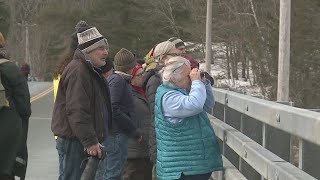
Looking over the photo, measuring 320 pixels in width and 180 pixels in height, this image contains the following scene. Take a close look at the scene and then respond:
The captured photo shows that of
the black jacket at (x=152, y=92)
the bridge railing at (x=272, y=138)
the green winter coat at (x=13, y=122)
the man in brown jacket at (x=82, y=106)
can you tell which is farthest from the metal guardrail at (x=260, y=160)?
the green winter coat at (x=13, y=122)

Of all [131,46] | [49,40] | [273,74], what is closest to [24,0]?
[49,40]

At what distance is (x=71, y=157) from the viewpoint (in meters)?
5.78

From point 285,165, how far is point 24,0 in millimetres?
81166

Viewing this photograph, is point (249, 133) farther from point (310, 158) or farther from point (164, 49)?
point (310, 158)

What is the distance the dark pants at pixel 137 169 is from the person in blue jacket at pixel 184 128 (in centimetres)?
229

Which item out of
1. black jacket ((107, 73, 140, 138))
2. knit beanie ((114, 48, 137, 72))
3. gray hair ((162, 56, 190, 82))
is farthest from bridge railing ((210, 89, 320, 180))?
knit beanie ((114, 48, 137, 72))

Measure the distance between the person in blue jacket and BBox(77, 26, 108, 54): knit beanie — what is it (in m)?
0.77

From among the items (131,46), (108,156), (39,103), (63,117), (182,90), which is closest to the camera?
(182,90)

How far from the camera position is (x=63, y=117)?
573cm

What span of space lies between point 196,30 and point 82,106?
46.6 metres

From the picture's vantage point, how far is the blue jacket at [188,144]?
5.24m

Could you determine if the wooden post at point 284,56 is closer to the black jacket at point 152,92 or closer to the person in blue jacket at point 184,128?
the black jacket at point 152,92

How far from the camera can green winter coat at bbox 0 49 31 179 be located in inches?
239

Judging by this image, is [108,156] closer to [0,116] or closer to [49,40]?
[0,116]
